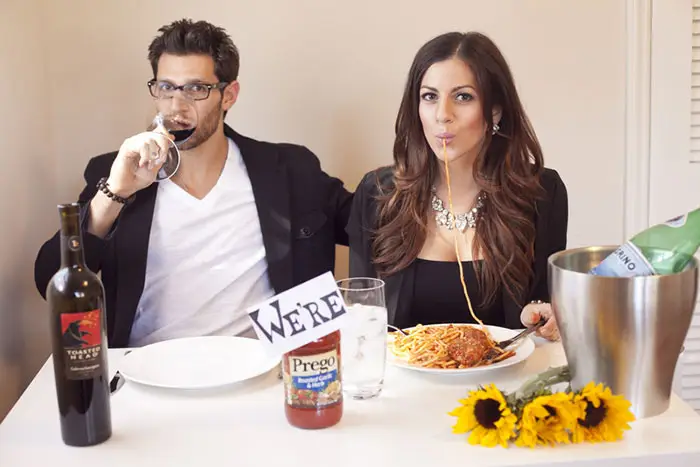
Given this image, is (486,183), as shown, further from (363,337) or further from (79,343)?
(79,343)

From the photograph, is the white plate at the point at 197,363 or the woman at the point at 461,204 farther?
the woman at the point at 461,204

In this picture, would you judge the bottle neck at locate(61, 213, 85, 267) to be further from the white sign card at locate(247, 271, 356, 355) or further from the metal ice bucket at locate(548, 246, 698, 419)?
the metal ice bucket at locate(548, 246, 698, 419)

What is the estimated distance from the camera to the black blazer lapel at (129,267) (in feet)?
5.90

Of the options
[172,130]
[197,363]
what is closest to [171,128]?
[172,130]

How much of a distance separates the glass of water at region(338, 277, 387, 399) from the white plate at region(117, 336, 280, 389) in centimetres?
12

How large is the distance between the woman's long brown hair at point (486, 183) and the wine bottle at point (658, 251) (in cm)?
60

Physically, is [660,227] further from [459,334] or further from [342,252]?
[342,252]

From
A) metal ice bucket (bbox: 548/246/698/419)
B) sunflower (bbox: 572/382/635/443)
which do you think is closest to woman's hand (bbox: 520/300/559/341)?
metal ice bucket (bbox: 548/246/698/419)

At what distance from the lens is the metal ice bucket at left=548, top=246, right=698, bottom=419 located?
3.19ft

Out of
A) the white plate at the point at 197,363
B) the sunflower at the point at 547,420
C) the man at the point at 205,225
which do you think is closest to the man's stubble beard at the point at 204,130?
the man at the point at 205,225

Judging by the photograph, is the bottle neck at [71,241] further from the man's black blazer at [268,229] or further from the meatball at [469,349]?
the man's black blazer at [268,229]

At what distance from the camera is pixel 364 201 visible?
1.86m

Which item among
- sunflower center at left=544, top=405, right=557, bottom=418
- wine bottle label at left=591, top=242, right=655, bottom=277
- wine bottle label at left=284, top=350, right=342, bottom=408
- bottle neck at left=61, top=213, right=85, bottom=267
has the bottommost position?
sunflower center at left=544, top=405, right=557, bottom=418

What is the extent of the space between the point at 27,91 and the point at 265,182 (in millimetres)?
657
